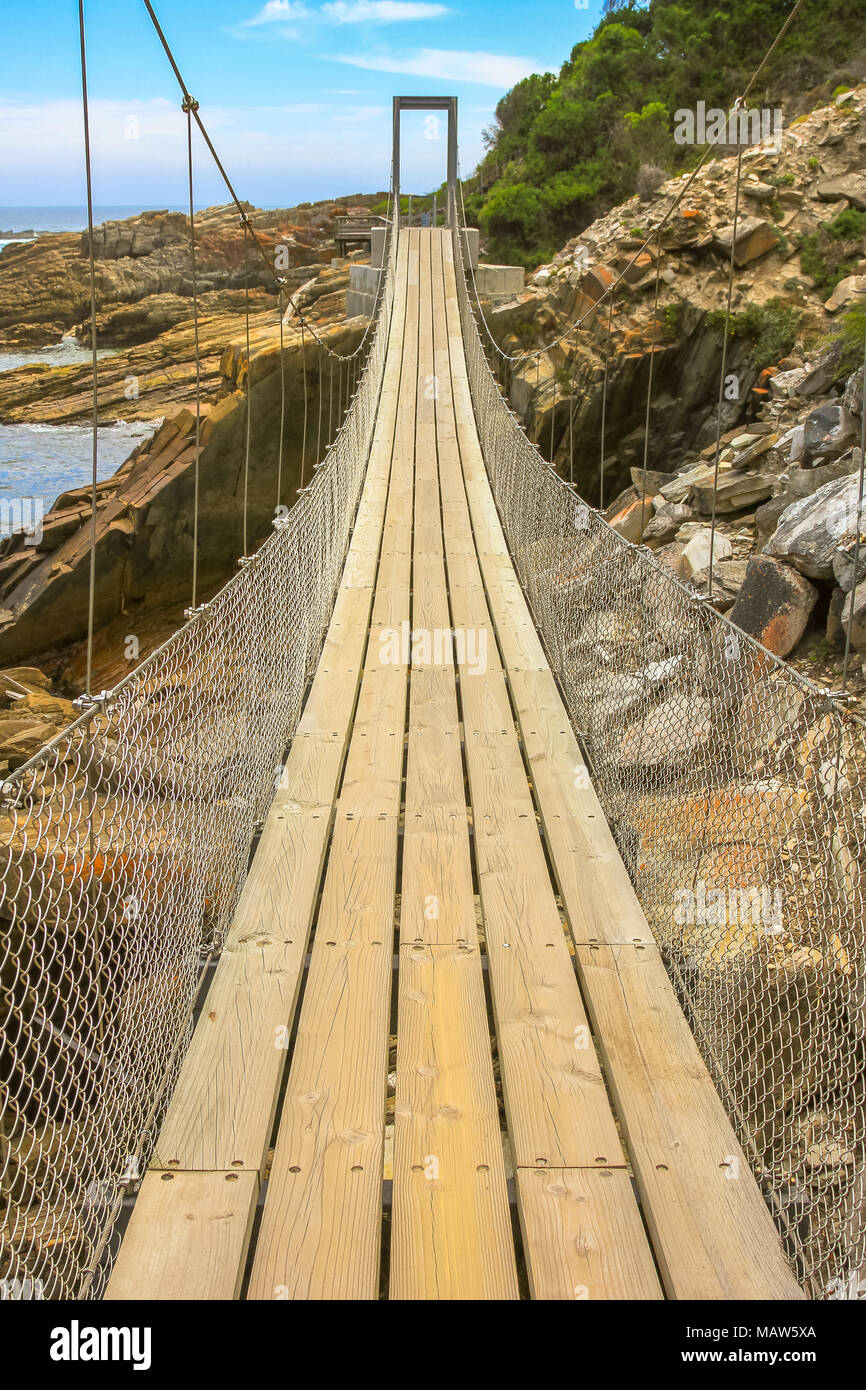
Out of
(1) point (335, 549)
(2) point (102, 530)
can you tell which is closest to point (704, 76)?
(2) point (102, 530)

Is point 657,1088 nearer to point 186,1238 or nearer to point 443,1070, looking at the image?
point 443,1070

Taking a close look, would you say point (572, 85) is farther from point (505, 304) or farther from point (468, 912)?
point (468, 912)

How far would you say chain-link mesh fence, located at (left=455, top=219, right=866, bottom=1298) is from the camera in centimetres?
181

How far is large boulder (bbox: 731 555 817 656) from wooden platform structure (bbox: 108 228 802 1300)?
4.99 ft

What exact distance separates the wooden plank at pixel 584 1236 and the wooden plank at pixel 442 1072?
0.12ft

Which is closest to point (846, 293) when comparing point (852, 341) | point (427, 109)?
point (852, 341)

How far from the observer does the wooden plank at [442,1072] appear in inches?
54.1

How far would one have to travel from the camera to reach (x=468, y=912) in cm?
213

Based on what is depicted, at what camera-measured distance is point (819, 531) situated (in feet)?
13.3

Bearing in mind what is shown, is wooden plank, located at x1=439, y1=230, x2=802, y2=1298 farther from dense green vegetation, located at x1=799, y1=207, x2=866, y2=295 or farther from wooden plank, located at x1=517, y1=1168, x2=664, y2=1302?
dense green vegetation, located at x1=799, y1=207, x2=866, y2=295

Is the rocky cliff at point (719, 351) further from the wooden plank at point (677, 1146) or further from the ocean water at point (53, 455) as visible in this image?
the ocean water at point (53, 455)

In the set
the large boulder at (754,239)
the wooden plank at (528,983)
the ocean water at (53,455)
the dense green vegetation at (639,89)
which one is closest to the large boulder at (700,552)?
the wooden plank at (528,983)

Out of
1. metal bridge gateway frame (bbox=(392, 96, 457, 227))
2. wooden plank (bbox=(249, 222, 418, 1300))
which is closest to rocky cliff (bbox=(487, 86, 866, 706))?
wooden plank (bbox=(249, 222, 418, 1300))
